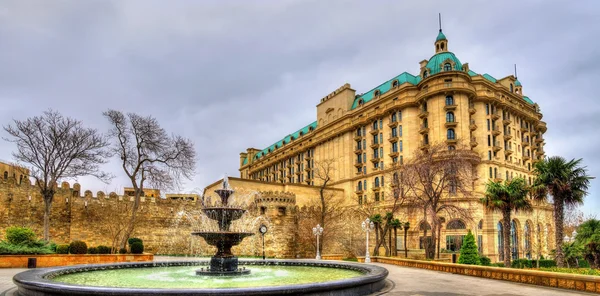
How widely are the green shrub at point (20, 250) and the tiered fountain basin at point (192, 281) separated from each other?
9.18 metres

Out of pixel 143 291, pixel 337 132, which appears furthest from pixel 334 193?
pixel 143 291

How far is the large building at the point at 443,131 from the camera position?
50.2 meters

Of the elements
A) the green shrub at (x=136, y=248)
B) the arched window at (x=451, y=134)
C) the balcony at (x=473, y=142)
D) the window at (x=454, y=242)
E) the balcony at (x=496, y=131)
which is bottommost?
the window at (x=454, y=242)

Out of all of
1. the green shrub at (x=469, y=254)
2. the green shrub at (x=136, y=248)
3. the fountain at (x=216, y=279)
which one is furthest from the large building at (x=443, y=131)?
the fountain at (x=216, y=279)

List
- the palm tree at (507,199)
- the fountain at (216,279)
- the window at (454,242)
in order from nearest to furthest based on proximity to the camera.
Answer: the fountain at (216,279) → the palm tree at (507,199) → the window at (454,242)

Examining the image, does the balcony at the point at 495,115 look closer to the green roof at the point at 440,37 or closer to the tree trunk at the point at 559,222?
the green roof at the point at 440,37

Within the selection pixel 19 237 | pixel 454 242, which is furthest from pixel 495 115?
pixel 19 237

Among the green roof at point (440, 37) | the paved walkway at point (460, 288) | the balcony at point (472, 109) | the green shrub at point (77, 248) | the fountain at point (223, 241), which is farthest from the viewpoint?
the green roof at point (440, 37)

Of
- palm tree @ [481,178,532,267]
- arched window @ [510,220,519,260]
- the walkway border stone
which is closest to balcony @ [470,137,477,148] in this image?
arched window @ [510,220,519,260]

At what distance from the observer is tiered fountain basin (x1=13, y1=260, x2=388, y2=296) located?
8938 mm

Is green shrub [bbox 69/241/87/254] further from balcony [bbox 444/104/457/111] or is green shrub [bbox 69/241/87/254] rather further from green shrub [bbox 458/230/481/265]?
balcony [bbox 444/104/457/111]

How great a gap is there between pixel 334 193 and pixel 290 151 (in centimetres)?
2035

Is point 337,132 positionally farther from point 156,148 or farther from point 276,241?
point 156,148

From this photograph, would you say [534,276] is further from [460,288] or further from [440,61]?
[440,61]
